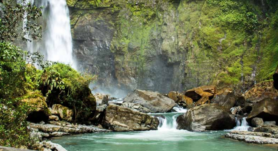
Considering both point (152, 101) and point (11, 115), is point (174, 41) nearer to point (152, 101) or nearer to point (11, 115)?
point (152, 101)

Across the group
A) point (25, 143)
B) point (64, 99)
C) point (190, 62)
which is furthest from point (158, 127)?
point (190, 62)

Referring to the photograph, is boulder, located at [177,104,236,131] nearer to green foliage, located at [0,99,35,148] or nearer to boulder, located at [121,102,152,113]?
boulder, located at [121,102,152,113]

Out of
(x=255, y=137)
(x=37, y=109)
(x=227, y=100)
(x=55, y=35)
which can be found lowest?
(x=255, y=137)

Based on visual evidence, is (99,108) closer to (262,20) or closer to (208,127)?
(208,127)

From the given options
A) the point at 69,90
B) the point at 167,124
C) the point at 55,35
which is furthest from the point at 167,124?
the point at 55,35

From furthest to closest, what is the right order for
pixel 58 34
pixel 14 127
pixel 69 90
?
pixel 58 34 < pixel 69 90 < pixel 14 127

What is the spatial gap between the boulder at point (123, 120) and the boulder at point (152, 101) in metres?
9.98

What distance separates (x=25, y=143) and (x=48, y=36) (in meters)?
39.4

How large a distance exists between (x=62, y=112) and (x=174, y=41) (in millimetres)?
34083

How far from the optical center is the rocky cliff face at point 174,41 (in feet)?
132

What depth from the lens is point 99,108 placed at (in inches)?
706

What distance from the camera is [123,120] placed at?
16766 mm

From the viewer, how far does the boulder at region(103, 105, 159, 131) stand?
16406mm

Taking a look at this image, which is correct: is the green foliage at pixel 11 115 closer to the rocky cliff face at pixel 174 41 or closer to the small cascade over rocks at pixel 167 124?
the small cascade over rocks at pixel 167 124
